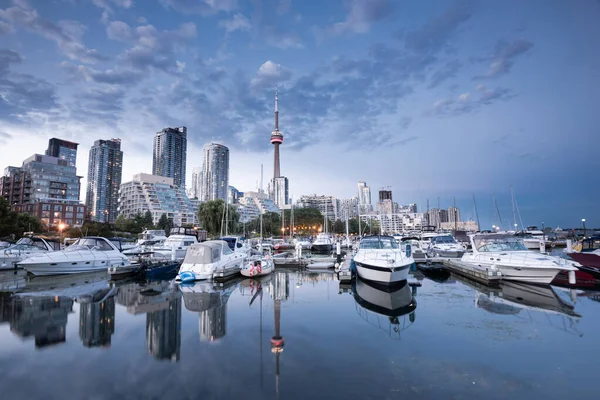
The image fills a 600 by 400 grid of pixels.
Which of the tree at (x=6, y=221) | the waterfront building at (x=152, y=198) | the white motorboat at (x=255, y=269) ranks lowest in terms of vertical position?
the white motorboat at (x=255, y=269)

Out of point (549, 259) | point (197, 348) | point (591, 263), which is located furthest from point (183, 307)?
point (591, 263)

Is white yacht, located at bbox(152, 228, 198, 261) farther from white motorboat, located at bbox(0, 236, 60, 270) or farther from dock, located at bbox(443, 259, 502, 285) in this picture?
dock, located at bbox(443, 259, 502, 285)

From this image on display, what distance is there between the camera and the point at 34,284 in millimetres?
19750

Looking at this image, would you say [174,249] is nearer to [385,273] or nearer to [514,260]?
[385,273]

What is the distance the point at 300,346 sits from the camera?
9.37 m

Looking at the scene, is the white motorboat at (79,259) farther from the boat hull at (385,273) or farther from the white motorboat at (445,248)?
the white motorboat at (445,248)

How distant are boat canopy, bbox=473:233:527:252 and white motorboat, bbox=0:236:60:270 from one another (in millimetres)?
32119

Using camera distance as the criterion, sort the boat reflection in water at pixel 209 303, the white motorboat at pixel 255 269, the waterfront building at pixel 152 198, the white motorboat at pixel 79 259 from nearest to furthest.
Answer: the boat reflection in water at pixel 209 303 < the white motorboat at pixel 79 259 < the white motorboat at pixel 255 269 < the waterfront building at pixel 152 198

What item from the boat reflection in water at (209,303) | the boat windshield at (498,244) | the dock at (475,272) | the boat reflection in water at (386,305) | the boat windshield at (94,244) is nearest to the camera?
the boat reflection in water at (209,303)

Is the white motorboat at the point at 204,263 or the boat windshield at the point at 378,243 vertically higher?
the boat windshield at the point at 378,243

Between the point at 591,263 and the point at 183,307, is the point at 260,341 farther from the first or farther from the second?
the point at 591,263

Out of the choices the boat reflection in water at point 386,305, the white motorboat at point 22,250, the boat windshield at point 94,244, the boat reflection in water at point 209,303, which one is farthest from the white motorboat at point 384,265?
the white motorboat at point 22,250

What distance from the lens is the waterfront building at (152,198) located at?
12181 centimetres

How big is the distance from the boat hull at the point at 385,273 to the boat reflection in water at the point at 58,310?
12.5m
